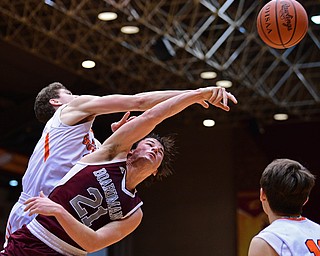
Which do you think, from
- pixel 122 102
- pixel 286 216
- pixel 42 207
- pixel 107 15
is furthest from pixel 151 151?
pixel 107 15

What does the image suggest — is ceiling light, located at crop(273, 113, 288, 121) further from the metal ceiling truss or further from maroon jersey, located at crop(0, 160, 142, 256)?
maroon jersey, located at crop(0, 160, 142, 256)

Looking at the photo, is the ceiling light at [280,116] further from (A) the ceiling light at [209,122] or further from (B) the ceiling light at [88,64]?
(B) the ceiling light at [88,64]

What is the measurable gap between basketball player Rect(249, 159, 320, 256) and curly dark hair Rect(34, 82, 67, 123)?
2253mm

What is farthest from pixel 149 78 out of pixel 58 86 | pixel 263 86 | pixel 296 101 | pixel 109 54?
pixel 58 86

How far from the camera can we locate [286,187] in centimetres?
328

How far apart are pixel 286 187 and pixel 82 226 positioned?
1.13m

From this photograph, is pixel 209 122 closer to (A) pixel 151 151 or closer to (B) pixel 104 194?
(A) pixel 151 151

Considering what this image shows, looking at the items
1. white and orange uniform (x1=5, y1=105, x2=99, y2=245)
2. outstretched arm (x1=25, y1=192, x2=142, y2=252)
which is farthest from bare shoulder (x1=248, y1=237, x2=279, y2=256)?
white and orange uniform (x1=5, y1=105, x2=99, y2=245)

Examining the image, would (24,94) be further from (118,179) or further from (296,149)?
(118,179)

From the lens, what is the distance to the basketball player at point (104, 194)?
3975 millimetres

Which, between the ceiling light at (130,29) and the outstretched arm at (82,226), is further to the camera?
the ceiling light at (130,29)

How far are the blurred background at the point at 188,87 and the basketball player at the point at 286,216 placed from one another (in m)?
8.15

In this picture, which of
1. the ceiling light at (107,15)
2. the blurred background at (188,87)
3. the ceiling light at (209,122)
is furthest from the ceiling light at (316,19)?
the ceiling light at (209,122)

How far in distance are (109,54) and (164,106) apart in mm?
11384
